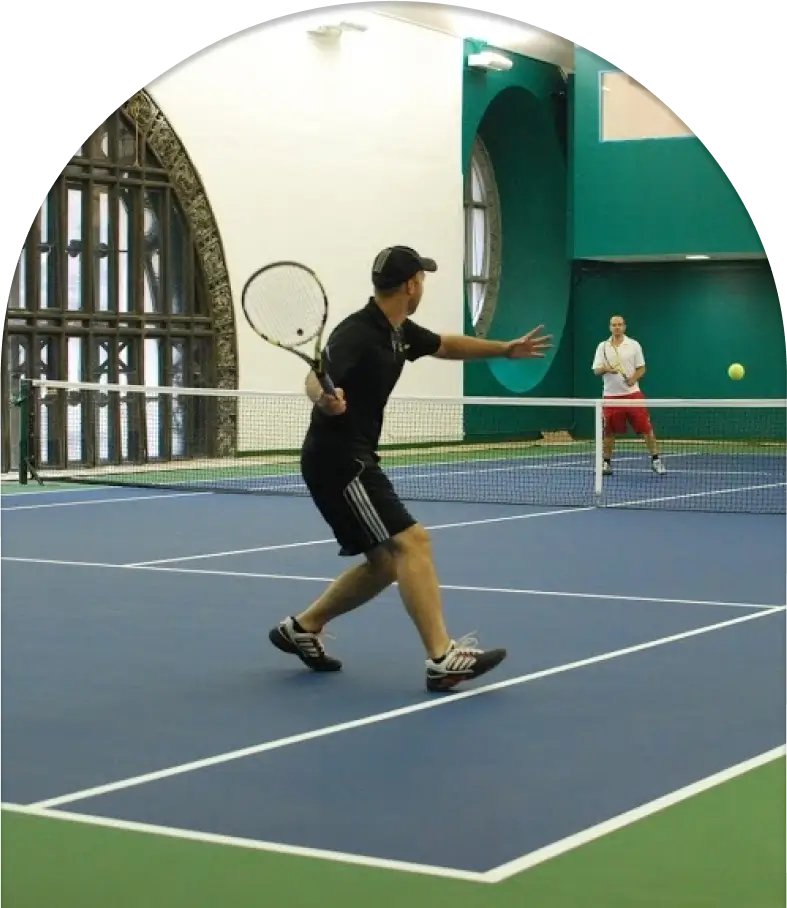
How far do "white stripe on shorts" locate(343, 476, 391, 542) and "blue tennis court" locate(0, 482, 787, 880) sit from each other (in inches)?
20.6

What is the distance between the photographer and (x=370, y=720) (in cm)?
500

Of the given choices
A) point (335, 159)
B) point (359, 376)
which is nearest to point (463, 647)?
point (359, 376)

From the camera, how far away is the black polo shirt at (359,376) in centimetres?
546

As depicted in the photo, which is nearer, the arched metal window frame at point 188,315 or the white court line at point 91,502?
the white court line at point 91,502

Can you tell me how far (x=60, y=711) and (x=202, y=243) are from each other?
12915mm

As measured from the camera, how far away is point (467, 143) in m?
21.2

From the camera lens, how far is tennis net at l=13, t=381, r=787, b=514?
45.5ft

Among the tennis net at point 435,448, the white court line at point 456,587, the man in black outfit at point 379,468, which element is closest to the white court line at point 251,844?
the man in black outfit at point 379,468

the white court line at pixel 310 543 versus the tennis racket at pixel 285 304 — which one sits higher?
the tennis racket at pixel 285 304

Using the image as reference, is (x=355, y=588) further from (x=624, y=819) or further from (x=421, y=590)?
(x=624, y=819)

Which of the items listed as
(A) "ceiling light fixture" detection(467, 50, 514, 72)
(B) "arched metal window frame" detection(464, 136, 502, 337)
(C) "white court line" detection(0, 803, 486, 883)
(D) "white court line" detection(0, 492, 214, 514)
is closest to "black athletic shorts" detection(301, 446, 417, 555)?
(C) "white court line" detection(0, 803, 486, 883)

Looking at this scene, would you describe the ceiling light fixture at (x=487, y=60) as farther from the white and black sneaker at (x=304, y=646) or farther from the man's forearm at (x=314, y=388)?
the man's forearm at (x=314, y=388)

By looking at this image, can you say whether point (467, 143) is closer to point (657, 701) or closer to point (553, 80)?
point (553, 80)

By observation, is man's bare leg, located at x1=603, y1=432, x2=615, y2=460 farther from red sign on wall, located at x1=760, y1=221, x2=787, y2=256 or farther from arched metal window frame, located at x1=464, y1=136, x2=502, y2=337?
red sign on wall, located at x1=760, y1=221, x2=787, y2=256
